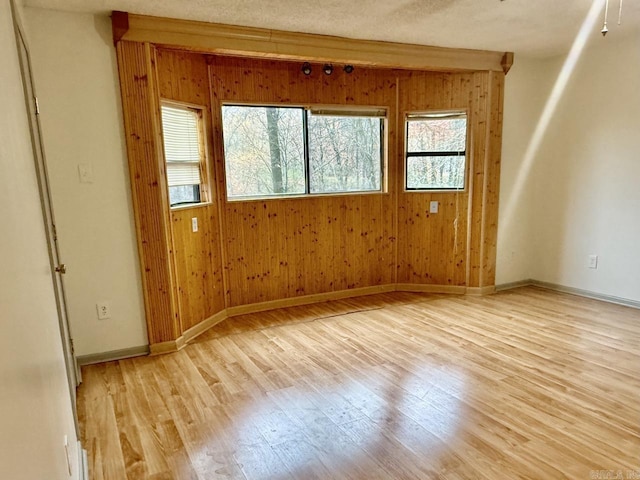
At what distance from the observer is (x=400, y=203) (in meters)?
Answer: 4.93

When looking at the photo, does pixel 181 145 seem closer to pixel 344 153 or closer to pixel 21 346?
pixel 344 153

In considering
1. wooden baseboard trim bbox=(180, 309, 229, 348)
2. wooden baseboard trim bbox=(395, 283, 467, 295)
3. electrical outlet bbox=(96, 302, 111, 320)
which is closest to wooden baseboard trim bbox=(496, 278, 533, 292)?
wooden baseboard trim bbox=(395, 283, 467, 295)

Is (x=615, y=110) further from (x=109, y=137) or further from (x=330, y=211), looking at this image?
(x=109, y=137)

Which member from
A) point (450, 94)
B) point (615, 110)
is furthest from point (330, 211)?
point (615, 110)

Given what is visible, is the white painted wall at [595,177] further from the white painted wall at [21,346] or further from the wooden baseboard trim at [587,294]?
the white painted wall at [21,346]

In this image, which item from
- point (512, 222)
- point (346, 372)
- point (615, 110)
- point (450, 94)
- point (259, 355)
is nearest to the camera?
point (346, 372)

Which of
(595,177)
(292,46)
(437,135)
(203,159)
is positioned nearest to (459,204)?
(437,135)

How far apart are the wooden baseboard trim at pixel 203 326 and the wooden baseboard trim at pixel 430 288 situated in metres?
2.14

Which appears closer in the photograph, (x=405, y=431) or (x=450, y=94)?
(x=405, y=431)

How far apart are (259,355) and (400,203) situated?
100.0 inches

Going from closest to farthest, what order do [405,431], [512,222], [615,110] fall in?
[405,431] < [615,110] < [512,222]

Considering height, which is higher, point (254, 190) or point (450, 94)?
point (450, 94)

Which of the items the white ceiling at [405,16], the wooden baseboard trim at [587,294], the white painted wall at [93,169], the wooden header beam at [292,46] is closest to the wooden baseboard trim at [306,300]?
the white painted wall at [93,169]

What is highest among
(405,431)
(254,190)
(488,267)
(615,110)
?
(615,110)
